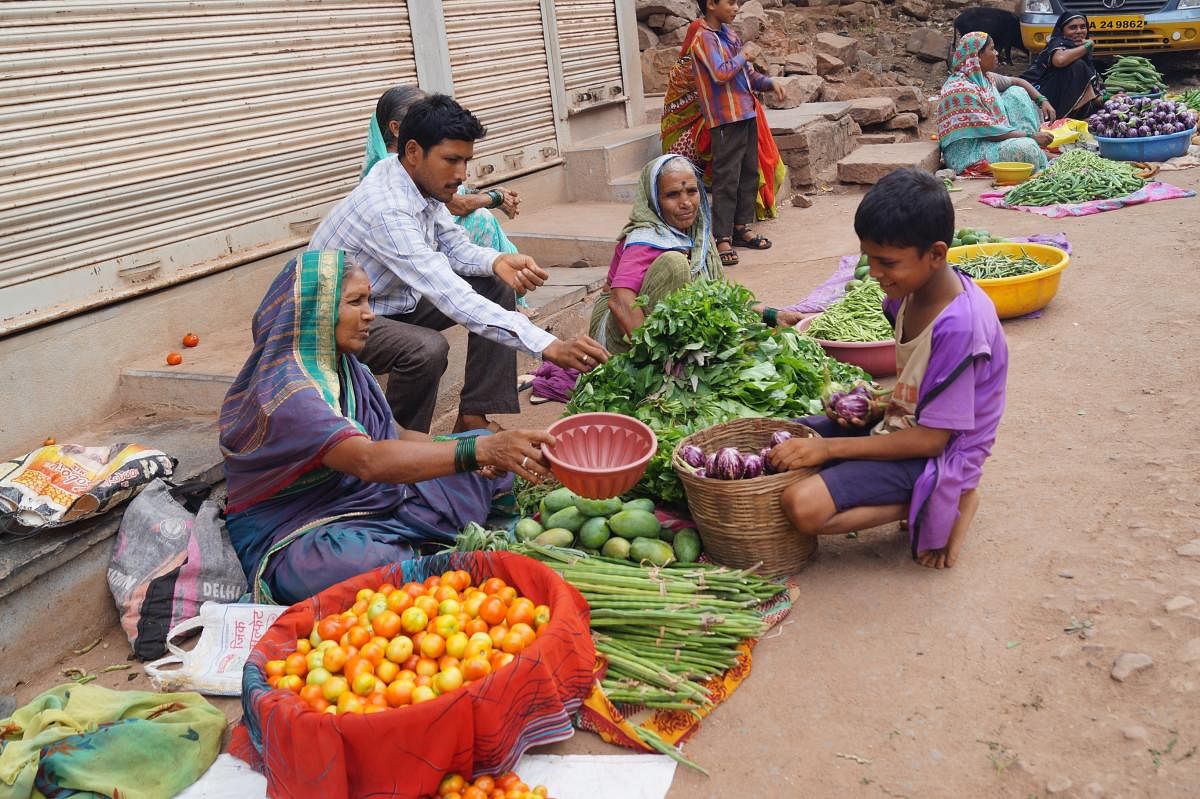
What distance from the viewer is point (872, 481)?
10.5 feet

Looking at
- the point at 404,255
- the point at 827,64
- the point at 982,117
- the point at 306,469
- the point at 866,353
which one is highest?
the point at 827,64

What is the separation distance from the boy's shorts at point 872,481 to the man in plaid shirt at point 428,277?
108 centimetres

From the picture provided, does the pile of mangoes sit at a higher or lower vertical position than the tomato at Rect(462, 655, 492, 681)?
lower

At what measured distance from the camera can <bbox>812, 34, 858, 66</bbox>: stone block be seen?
1330cm

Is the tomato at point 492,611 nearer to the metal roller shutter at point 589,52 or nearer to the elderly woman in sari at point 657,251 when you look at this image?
the elderly woman in sari at point 657,251

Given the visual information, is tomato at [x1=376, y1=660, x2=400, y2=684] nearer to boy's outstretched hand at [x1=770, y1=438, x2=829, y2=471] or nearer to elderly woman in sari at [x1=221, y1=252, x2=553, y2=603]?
elderly woman in sari at [x1=221, y1=252, x2=553, y2=603]

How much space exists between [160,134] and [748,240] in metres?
4.73

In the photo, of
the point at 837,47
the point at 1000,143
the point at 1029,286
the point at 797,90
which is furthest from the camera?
the point at 837,47

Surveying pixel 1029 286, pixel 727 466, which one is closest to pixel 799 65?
pixel 1029 286

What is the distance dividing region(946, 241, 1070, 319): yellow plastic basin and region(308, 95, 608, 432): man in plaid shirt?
279 centimetres

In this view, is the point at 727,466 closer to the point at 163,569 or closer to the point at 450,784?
the point at 450,784

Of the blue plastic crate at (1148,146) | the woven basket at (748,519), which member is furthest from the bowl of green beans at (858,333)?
the blue plastic crate at (1148,146)

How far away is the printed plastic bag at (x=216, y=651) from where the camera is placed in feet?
10.2

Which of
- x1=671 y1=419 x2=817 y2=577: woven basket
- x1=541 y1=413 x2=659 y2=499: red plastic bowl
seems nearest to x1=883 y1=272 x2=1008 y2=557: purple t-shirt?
x1=671 y1=419 x2=817 y2=577: woven basket
